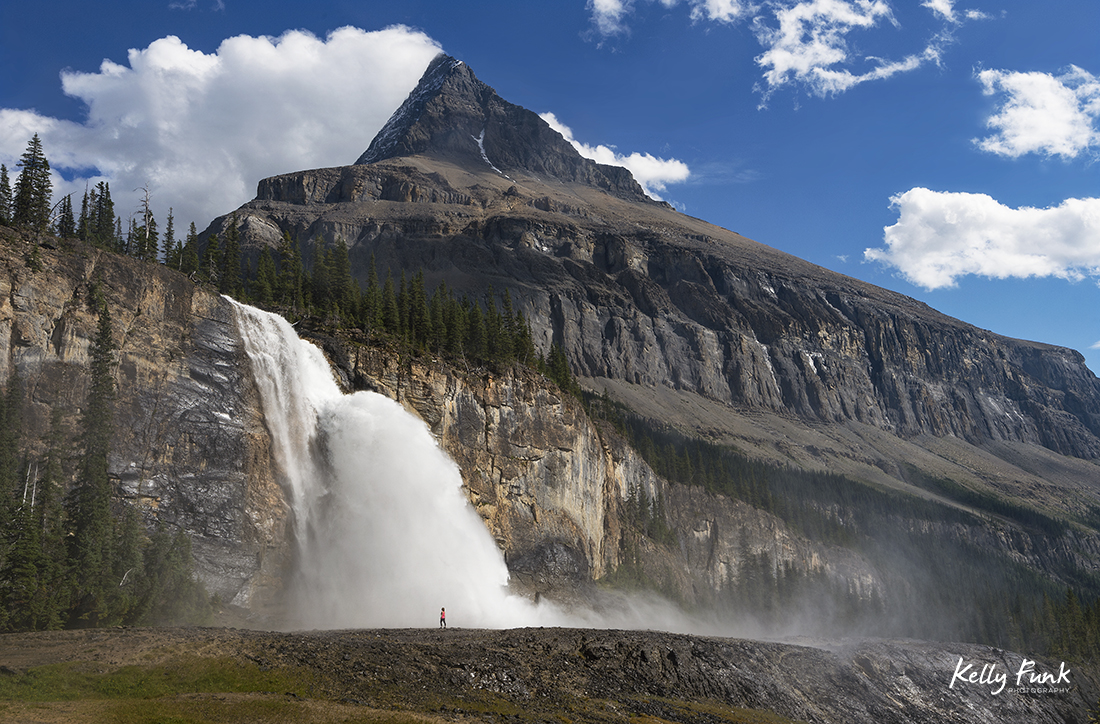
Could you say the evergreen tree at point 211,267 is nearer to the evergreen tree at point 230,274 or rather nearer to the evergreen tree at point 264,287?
the evergreen tree at point 230,274

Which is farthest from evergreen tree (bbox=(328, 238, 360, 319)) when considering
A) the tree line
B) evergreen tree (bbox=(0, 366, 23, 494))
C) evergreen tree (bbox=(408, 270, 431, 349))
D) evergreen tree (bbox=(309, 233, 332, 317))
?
the tree line

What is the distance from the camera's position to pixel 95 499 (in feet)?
140

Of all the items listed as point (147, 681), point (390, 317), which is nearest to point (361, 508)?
point (390, 317)

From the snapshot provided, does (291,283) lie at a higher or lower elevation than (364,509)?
higher

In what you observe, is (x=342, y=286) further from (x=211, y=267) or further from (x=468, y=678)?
(x=468, y=678)

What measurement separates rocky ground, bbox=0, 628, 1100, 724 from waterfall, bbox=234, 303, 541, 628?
35.5 ft

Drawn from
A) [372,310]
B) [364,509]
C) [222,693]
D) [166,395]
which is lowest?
[222,693]

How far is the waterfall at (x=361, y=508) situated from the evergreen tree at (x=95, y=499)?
1061cm

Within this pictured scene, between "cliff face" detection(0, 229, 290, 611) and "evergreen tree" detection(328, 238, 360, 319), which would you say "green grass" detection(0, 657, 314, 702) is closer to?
"cliff face" detection(0, 229, 290, 611)

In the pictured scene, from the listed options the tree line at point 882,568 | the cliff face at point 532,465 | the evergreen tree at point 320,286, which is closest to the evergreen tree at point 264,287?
the evergreen tree at point 320,286

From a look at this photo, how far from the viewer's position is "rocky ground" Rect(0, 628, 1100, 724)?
2792 centimetres

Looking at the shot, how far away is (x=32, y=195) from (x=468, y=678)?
44207 millimetres

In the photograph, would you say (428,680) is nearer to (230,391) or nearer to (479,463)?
(230,391)

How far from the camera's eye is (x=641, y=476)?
368ft
